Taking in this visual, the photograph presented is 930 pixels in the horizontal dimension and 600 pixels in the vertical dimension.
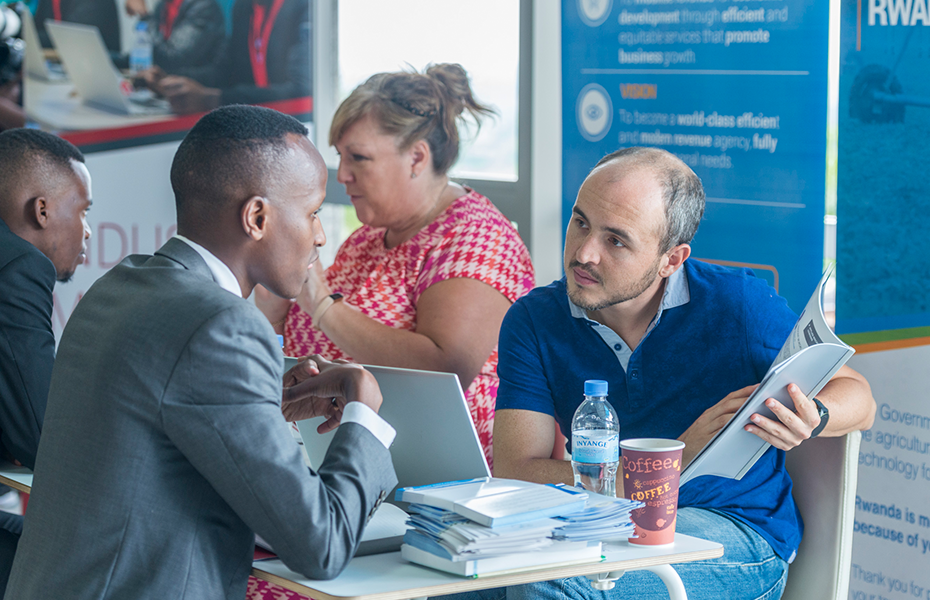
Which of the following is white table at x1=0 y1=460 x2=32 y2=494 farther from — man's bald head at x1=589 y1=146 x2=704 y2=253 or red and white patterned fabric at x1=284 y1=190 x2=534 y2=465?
man's bald head at x1=589 y1=146 x2=704 y2=253

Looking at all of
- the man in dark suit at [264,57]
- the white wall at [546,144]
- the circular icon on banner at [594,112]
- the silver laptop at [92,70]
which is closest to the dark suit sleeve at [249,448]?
the circular icon on banner at [594,112]

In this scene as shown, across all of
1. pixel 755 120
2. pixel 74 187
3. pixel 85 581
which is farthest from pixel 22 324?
pixel 755 120

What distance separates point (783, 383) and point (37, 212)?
1.81 m

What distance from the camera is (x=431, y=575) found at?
50.8 inches

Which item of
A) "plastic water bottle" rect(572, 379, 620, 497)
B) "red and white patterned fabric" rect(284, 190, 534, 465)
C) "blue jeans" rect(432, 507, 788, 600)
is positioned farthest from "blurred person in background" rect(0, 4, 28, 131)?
"blue jeans" rect(432, 507, 788, 600)

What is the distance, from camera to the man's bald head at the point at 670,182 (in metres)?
1.93

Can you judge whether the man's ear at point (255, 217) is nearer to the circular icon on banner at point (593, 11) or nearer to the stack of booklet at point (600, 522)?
the stack of booklet at point (600, 522)

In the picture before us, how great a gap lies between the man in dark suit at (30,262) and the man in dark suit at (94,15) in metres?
2.11

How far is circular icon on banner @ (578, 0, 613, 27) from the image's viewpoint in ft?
9.78

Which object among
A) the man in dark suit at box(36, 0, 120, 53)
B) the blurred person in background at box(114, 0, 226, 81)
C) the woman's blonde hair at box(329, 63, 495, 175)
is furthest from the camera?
the man in dark suit at box(36, 0, 120, 53)

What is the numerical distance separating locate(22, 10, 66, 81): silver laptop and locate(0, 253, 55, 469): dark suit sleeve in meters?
2.73

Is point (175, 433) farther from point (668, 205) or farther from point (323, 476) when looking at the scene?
point (668, 205)

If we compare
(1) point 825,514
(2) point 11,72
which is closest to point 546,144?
(1) point 825,514

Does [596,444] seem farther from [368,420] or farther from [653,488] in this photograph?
[368,420]
